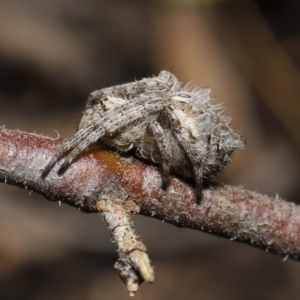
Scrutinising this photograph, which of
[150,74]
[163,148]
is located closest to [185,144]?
[163,148]

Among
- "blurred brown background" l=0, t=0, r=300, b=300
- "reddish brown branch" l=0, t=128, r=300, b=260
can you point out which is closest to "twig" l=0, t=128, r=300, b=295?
"reddish brown branch" l=0, t=128, r=300, b=260

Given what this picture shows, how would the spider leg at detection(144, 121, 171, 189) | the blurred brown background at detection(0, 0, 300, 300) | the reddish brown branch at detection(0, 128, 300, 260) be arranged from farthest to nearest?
the blurred brown background at detection(0, 0, 300, 300), the spider leg at detection(144, 121, 171, 189), the reddish brown branch at detection(0, 128, 300, 260)

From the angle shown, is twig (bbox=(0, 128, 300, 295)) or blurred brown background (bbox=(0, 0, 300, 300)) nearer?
twig (bbox=(0, 128, 300, 295))

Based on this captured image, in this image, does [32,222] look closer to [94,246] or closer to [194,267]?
[94,246]

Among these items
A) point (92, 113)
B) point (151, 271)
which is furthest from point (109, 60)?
point (151, 271)

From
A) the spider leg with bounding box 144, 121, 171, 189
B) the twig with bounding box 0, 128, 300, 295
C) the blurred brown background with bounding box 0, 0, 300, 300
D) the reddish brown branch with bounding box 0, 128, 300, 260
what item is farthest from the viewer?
the blurred brown background with bounding box 0, 0, 300, 300

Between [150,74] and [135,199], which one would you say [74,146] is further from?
[150,74]

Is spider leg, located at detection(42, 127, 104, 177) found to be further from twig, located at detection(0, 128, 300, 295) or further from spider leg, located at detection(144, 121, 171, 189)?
spider leg, located at detection(144, 121, 171, 189)
